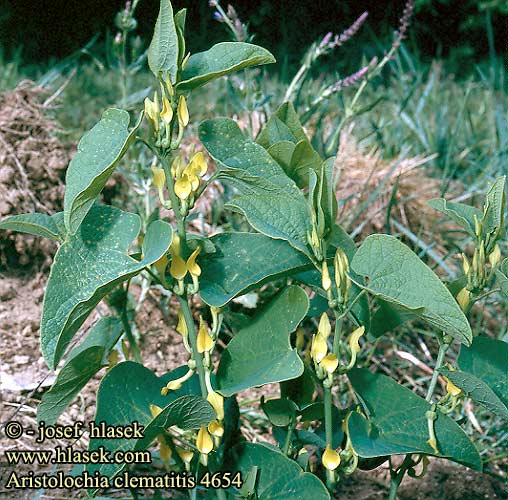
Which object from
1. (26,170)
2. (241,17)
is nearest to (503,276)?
(26,170)

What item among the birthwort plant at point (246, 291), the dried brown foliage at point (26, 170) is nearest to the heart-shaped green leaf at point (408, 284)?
the birthwort plant at point (246, 291)

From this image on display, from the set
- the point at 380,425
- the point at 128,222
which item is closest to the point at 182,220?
the point at 128,222

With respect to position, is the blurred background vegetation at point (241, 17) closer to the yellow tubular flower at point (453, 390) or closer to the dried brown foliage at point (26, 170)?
the dried brown foliage at point (26, 170)

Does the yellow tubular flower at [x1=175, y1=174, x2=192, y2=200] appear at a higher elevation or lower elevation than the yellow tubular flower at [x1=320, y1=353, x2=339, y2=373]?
higher

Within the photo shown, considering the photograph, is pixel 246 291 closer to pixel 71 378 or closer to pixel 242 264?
pixel 242 264

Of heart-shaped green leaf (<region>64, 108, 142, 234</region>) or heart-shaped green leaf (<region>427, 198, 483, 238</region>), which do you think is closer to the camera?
heart-shaped green leaf (<region>64, 108, 142, 234</region>)

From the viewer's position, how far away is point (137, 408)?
0.72 meters

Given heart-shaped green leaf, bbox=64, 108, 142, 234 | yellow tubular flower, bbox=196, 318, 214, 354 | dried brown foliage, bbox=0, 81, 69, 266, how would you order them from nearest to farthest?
heart-shaped green leaf, bbox=64, 108, 142, 234
yellow tubular flower, bbox=196, 318, 214, 354
dried brown foliage, bbox=0, 81, 69, 266

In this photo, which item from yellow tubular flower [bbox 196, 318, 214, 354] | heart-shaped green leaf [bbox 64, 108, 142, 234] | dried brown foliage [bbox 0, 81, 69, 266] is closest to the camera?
heart-shaped green leaf [bbox 64, 108, 142, 234]

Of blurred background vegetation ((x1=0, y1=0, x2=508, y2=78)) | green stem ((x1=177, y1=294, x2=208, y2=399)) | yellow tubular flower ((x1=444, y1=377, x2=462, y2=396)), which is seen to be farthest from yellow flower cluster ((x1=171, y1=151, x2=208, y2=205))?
blurred background vegetation ((x1=0, y1=0, x2=508, y2=78))

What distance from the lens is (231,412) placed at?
2.66 feet

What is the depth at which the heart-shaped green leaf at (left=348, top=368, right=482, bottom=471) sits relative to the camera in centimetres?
69

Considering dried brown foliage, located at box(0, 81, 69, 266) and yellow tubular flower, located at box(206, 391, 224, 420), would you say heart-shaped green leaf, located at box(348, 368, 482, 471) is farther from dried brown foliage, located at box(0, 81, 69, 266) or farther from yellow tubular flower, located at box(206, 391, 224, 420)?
dried brown foliage, located at box(0, 81, 69, 266)

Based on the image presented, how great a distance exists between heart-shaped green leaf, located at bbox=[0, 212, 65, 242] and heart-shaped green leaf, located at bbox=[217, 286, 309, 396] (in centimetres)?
20
